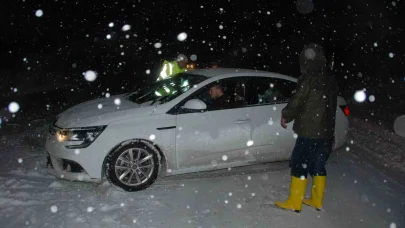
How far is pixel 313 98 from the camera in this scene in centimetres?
392

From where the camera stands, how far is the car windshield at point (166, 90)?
4984 millimetres

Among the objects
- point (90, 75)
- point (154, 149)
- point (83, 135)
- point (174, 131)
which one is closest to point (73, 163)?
point (83, 135)

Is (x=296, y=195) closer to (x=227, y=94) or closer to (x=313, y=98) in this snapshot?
(x=313, y=98)

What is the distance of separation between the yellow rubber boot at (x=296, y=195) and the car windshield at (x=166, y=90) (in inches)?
72.9

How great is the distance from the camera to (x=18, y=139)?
271 inches

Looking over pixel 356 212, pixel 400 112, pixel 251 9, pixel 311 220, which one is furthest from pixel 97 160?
pixel 251 9

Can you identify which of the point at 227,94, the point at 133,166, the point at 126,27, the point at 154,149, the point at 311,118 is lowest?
the point at 133,166

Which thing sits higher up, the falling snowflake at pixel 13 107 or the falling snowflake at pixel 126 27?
the falling snowflake at pixel 126 27

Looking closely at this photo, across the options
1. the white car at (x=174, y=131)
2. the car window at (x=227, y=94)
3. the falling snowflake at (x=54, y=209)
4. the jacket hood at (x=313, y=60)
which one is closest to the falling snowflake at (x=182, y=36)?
the white car at (x=174, y=131)

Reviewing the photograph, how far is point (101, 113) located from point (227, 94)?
66.7 inches

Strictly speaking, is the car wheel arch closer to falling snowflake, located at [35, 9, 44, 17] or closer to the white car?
the white car

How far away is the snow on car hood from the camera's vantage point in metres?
4.52

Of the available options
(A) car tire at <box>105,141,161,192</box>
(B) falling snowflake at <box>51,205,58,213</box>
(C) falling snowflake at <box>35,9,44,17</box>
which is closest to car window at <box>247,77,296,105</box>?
(A) car tire at <box>105,141,161,192</box>

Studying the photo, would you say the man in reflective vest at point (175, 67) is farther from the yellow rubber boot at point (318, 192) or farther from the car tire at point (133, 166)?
the yellow rubber boot at point (318, 192)
